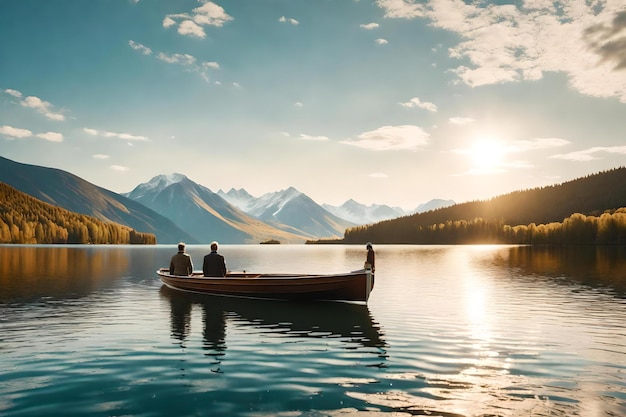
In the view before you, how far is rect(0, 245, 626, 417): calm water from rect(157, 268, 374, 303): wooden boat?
0.84 m

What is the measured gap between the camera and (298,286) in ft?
112

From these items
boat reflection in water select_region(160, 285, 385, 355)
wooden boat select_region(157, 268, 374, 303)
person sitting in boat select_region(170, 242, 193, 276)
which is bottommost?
boat reflection in water select_region(160, 285, 385, 355)

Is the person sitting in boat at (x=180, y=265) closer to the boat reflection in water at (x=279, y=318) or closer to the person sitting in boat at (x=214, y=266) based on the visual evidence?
the boat reflection in water at (x=279, y=318)

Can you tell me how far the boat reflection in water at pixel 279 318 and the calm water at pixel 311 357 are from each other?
0.11 meters

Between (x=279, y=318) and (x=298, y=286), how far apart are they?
5.93m

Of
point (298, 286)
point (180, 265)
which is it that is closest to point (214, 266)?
point (180, 265)

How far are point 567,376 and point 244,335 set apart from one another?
14040 millimetres

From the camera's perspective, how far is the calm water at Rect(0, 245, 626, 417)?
13.0 meters

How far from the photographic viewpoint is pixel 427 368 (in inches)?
663

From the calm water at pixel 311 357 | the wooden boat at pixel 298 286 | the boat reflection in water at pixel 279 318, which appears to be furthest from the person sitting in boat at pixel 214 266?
the calm water at pixel 311 357

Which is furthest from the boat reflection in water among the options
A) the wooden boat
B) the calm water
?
the wooden boat

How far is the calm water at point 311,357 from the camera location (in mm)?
12984

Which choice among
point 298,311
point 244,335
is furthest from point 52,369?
point 298,311

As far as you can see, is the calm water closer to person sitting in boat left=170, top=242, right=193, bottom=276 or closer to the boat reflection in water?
the boat reflection in water
